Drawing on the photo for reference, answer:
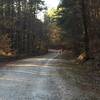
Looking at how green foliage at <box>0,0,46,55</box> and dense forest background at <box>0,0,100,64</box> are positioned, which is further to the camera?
green foliage at <box>0,0,46,55</box>

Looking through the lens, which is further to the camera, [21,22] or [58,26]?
[21,22]

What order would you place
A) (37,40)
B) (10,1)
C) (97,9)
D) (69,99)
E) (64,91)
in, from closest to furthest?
1. (69,99)
2. (64,91)
3. (97,9)
4. (10,1)
5. (37,40)

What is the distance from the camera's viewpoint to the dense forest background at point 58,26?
38.9 metres

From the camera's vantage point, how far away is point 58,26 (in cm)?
5525

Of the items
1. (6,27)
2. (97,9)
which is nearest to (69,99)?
(97,9)

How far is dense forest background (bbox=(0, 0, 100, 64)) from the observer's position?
128 ft

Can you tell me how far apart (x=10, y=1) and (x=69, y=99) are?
56.3 metres

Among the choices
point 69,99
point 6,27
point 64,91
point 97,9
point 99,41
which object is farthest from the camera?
point 6,27

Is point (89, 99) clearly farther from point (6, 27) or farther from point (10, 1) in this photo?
point (10, 1)

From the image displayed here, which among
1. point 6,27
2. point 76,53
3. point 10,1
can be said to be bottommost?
point 76,53

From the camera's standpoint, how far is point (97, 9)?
38.5m

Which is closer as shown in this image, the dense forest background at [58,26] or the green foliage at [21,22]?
the dense forest background at [58,26]

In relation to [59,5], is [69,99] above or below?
below

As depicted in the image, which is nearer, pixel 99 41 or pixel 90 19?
pixel 99 41
